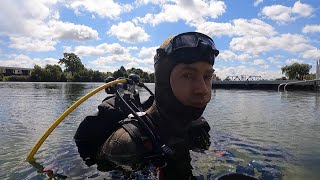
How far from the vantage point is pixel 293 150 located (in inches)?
316

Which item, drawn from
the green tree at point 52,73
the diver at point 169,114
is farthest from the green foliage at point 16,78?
the diver at point 169,114

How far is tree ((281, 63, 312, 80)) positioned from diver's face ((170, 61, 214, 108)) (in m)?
150

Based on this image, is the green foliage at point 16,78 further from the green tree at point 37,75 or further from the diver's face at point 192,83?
the diver's face at point 192,83

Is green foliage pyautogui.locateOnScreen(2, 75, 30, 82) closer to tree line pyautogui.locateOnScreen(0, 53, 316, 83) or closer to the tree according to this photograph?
tree line pyautogui.locateOnScreen(0, 53, 316, 83)

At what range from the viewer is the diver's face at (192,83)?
4.45 metres

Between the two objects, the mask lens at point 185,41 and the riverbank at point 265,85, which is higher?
the mask lens at point 185,41

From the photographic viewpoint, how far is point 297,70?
144 m

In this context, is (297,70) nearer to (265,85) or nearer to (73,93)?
(265,85)

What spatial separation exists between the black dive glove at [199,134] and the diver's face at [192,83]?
2135 mm

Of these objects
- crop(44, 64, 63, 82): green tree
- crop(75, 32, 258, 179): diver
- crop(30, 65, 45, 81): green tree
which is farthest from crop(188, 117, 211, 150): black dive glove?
crop(30, 65, 45, 81): green tree

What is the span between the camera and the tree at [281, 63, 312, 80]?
142625 millimetres

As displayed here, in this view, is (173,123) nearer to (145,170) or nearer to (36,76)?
(145,170)

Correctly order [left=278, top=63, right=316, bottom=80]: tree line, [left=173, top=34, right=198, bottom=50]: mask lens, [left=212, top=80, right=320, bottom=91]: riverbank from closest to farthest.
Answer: [left=173, top=34, right=198, bottom=50]: mask lens → [left=212, top=80, right=320, bottom=91]: riverbank → [left=278, top=63, right=316, bottom=80]: tree line

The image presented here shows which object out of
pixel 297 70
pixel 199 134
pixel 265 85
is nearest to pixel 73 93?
pixel 199 134
